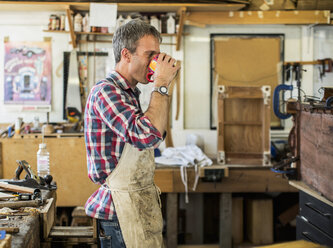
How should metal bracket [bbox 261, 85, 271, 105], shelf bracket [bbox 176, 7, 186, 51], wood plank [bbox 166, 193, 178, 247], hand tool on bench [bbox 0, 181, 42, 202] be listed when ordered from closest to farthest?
hand tool on bench [bbox 0, 181, 42, 202], wood plank [bbox 166, 193, 178, 247], metal bracket [bbox 261, 85, 271, 105], shelf bracket [bbox 176, 7, 186, 51]

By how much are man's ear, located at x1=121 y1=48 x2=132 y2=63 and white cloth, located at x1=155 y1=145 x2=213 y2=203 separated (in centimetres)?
242

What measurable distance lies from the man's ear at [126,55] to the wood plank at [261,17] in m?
2.96

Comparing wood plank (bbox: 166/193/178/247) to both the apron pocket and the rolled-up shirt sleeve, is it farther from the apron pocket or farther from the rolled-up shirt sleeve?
the rolled-up shirt sleeve

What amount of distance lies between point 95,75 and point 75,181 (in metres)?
1.19

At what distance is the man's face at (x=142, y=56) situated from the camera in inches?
73.9

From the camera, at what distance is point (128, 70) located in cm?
190

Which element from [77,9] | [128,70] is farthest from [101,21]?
[128,70]

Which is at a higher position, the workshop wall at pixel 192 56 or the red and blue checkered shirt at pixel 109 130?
the workshop wall at pixel 192 56

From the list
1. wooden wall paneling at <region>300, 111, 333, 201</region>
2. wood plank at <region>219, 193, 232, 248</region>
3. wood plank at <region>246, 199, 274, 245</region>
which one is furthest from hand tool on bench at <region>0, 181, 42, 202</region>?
wood plank at <region>246, 199, 274, 245</region>

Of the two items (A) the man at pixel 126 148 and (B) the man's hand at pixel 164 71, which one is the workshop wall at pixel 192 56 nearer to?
(A) the man at pixel 126 148

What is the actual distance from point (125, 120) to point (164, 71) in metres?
0.30

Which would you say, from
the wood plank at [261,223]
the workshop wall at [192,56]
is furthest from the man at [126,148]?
the workshop wall at [192,56]

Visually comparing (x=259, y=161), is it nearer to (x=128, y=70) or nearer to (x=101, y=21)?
(x=101, y=21)

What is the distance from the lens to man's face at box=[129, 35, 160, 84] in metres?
1.88
